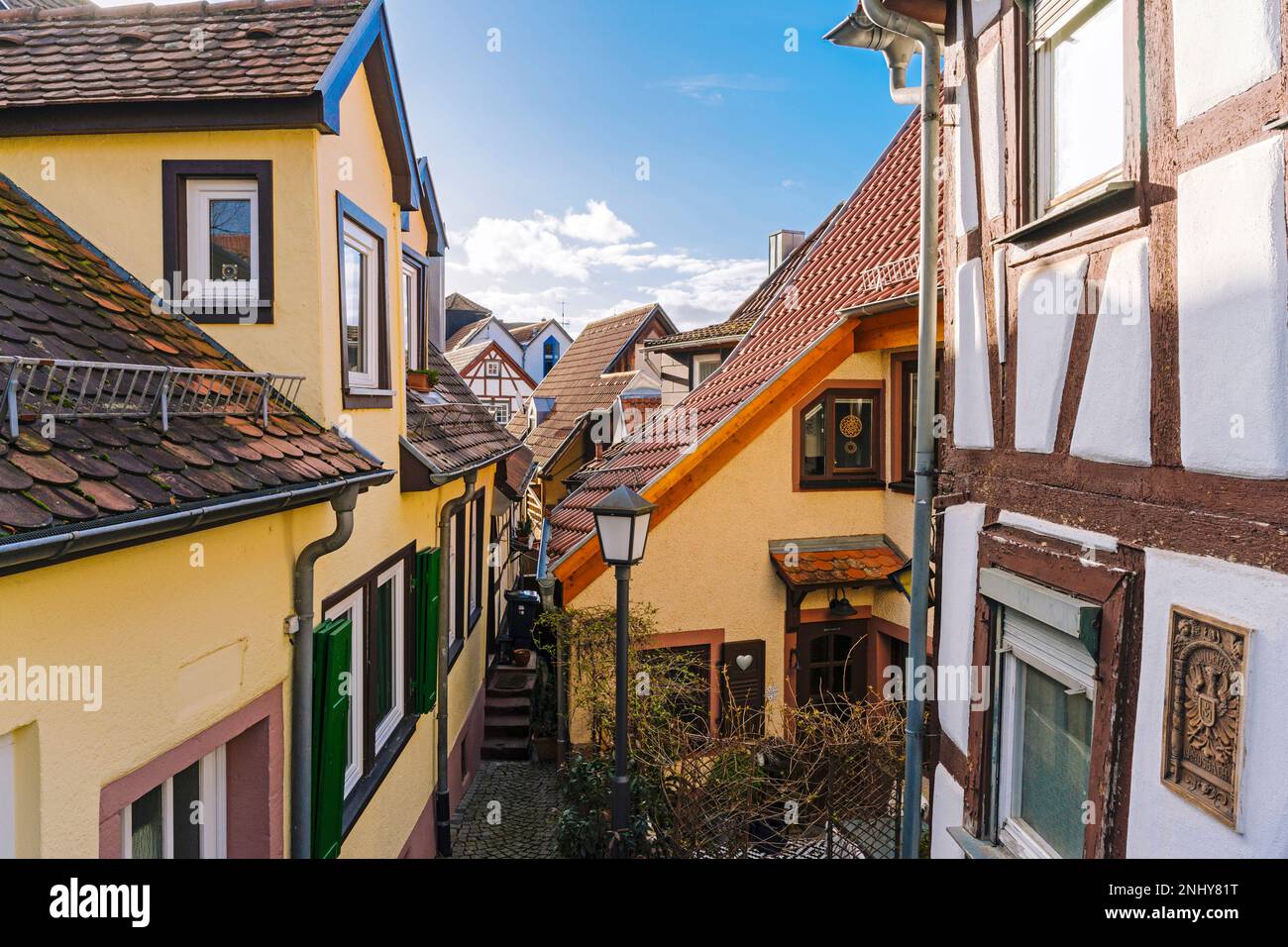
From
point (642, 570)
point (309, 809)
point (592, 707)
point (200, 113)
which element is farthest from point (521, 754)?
point (200, 113)

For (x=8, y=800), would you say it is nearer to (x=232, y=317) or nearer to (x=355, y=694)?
(x=232, y=317)

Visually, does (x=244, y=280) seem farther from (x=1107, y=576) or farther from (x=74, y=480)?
(x=1107, y=576)

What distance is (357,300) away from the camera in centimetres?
616

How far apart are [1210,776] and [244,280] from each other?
205 inches

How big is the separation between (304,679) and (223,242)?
8.61ft

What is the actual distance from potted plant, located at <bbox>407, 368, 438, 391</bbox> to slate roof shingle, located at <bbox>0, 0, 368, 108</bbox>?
11.7 ft

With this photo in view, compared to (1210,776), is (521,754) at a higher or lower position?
lower

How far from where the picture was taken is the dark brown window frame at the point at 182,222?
15.8 feet

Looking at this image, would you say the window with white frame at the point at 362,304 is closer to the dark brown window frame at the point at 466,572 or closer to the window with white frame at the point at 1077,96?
the dark brown window frame at the point at 466,572

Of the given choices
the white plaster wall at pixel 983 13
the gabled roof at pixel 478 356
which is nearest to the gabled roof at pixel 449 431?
the white plaster wall at pixel 983 13

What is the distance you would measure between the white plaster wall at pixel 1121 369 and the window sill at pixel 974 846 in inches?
81.6

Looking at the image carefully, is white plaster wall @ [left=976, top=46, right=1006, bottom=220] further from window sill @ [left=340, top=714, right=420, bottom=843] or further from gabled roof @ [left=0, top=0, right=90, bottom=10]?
gabled roof @ [left=0, top=0, right=90, bottom=10]

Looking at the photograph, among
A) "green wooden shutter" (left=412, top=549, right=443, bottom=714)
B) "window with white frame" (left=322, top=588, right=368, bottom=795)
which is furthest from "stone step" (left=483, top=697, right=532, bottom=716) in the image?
"window with white frame" (left=322, top=588, right=368, bottom=795)

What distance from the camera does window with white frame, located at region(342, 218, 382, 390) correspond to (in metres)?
5.76
